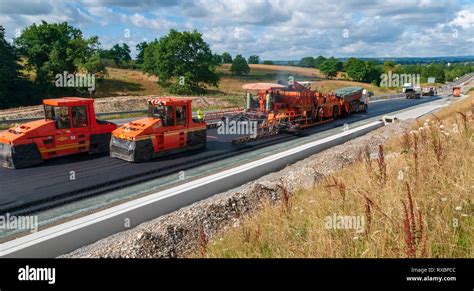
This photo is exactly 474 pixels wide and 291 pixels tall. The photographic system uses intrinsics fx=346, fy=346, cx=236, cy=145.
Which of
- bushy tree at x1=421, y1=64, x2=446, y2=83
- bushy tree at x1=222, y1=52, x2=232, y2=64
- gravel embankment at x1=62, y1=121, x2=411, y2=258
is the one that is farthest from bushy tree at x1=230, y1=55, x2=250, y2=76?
gravel embankment at x1=62, y1=121, x2=411, y2=258

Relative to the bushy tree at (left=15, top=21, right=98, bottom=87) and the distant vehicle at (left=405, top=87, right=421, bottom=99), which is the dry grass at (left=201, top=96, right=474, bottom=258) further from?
the bushy tree at (left=15, top=21, right=98, bottom=87)

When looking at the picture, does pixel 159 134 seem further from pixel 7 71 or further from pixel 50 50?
pixel 50 50

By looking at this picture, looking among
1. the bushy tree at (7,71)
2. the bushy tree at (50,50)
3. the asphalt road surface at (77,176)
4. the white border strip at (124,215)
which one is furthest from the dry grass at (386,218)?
the bushy tree at (50,50)

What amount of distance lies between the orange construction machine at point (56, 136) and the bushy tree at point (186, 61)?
47.6 meters

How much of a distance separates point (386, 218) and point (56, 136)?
35.6 ft

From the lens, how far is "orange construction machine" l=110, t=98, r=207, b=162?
1177 centimetres

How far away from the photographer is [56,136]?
1163 centimetres

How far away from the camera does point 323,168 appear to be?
1151 cm

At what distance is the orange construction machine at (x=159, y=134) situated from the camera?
11766mm
